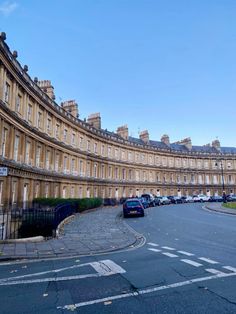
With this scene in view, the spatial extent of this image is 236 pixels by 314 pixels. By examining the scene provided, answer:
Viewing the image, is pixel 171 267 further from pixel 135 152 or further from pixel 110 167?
pixel 135 152

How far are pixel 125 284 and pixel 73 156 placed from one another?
36556 millimetres

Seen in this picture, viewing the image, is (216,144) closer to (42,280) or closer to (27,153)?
(27,153)

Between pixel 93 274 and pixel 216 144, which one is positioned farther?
pixel 216 144

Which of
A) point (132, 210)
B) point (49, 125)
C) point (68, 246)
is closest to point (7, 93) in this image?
point (49, 125)

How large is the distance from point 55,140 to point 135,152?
100 ft

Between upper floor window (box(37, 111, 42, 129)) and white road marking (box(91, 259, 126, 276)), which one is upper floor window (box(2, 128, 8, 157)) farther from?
white road marking (box(91, 259, 126, 276))

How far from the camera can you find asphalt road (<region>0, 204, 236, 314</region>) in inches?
189

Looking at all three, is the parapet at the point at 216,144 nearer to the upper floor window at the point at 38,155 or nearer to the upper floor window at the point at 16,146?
the upper floor window at the point at 38,155

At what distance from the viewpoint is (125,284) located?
5.95 meters

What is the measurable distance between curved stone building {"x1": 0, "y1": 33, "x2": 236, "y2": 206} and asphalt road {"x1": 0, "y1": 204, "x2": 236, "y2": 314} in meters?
5.23

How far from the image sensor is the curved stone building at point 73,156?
24.5 meters

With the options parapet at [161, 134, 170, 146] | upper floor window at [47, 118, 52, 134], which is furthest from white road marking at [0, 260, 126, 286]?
parapet at [161, 134, 170, 146]

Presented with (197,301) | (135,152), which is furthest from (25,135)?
(135,152)

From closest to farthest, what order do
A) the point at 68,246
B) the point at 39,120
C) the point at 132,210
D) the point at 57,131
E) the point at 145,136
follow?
the point at 68,246 → the point at 132,210 → the point at 39,120 → the point at 57,131 → the point at 145,136
